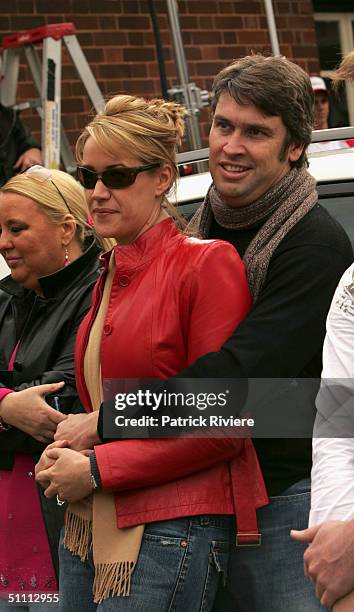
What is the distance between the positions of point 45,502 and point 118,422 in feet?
2.09

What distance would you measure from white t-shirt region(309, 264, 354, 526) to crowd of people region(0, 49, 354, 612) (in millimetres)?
421

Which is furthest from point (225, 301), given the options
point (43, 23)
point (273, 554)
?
point (43, 23)

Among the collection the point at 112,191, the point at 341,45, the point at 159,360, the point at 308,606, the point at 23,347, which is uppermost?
the point at 112,191

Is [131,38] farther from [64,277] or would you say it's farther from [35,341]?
[35,341]

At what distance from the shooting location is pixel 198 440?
2609 millimetres

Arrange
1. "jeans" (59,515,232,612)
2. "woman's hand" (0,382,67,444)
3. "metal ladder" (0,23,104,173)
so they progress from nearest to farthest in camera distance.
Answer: "jeans" (59,515,232,612)
"woman's hand" (0,382,67,444)
"metal ladder" (0,23,104,173)

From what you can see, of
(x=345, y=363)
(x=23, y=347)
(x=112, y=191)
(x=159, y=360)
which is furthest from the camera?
(x=23, y=347)

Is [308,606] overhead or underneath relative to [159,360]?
underneath

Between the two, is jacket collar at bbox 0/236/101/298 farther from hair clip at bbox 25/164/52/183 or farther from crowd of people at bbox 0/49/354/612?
crowd of people at bbox 0/49/354/612

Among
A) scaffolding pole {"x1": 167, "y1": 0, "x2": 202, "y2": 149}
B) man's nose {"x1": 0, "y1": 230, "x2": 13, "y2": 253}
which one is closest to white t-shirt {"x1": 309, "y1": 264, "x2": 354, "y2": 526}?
man's nose {"x1": 0, "y1": 230, "x2": 13, "y2": 253}

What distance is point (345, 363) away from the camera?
217 cm

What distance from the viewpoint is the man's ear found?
2.96 metres

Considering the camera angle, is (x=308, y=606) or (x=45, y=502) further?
(x=45, y=502)

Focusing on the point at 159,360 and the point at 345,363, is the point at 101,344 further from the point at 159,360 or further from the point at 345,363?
the point at 345,363
